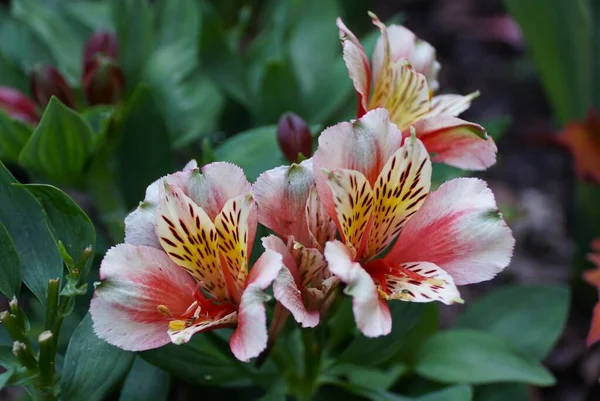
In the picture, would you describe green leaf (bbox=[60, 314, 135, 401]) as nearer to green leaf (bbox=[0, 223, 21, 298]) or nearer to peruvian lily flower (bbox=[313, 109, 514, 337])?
green leaf (bbox=[0, 223, 21, 298])

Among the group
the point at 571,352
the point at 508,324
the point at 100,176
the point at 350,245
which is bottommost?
the point at 571,352

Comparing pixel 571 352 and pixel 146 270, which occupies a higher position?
pixel 146 270

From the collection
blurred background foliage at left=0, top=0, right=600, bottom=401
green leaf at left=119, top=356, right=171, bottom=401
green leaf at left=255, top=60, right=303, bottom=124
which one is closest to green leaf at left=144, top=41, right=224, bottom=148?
blurred background foliage at left=0, top=0, right=600, bottom=401

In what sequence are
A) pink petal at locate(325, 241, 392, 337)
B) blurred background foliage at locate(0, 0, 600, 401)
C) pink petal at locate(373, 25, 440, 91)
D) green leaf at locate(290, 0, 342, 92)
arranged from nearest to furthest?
pink petal at locate(325, 241, 392, 337)
blurred background foliage at locate(0, 0, 600, 401)
pink petal at locate(373, 25, 440, 91)
green leaf at locate(290, 0, 342, 92)

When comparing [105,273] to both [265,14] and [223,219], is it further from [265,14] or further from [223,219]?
[265,14]

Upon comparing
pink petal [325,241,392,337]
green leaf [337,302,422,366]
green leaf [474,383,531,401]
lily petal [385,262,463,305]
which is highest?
pink petal [325,241,392,337]

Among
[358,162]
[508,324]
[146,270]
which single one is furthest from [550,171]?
[146,270]
